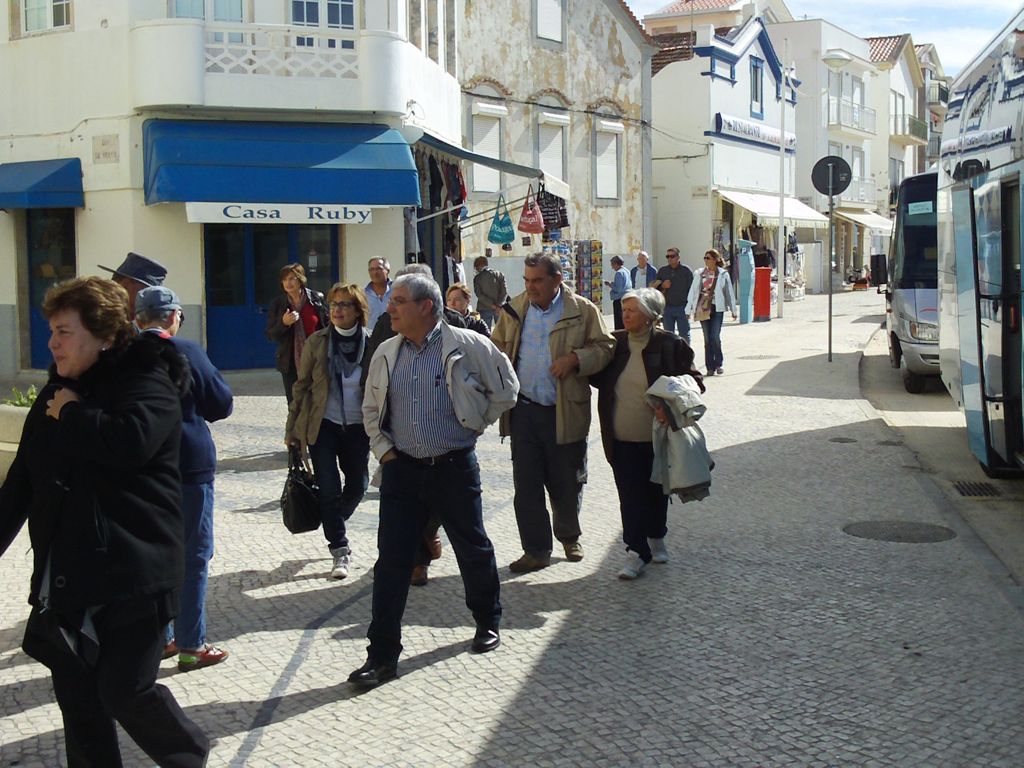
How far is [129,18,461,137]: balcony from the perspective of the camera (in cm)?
1630

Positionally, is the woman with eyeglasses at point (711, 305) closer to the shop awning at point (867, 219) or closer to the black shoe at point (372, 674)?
the black shoe at point (372, 674)

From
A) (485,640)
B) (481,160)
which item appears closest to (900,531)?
(485,640)

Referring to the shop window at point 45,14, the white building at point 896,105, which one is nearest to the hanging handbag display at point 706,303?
the shop window at point 45,14

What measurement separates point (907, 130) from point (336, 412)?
204 ft

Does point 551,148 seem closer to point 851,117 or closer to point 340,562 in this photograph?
point 340,562

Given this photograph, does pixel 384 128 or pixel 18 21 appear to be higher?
pixel 18 21

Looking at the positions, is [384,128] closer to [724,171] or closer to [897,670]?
[897,670]

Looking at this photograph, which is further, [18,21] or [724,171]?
[724,171]

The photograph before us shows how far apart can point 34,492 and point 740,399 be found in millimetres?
11910

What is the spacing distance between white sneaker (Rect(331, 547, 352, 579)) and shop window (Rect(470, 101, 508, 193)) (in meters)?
20.0

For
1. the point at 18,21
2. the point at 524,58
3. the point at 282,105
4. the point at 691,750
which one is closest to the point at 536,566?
the point at 691,750

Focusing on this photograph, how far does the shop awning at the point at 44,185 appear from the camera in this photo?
54.7ft

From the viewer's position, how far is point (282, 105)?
16750 millimetres

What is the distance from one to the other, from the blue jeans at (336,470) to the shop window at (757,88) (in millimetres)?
36336
